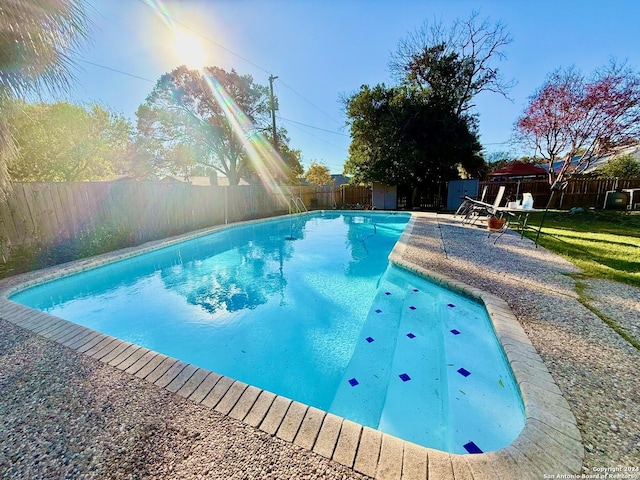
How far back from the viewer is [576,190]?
39.3 ft

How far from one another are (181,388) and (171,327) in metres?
2.00

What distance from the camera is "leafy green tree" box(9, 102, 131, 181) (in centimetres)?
1225

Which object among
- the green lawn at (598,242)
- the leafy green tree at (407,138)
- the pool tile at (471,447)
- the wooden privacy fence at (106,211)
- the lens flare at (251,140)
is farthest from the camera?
the lens flare at (251,140)

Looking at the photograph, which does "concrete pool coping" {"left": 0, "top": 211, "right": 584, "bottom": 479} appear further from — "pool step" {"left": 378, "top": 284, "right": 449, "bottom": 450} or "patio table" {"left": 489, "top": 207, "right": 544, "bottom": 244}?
"patio table" {"left": 489, "top": 207, "right": 544, "bottom": 244}

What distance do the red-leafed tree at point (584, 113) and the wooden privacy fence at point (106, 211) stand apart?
39.6 feet

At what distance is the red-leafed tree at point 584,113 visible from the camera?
8250mm

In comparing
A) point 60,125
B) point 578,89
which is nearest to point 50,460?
point 578,89

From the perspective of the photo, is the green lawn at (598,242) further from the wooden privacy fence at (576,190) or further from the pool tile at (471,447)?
the pool tile at (471,447)

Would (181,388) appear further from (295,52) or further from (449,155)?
(449,155)

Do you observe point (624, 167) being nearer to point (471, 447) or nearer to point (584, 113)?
point (584, 113)

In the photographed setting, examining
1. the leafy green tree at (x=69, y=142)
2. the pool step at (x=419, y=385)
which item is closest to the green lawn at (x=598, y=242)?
the pool step at (x=419, y=385)

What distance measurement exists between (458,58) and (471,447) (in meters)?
15.9

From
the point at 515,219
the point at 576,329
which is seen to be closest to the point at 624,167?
the point at 515,219

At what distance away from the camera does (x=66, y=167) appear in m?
14.3
